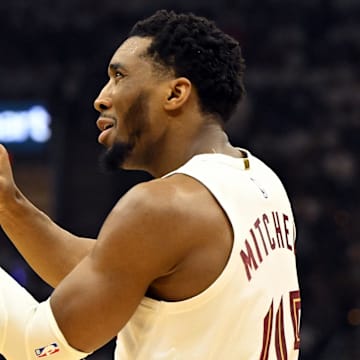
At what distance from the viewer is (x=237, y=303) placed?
196 cm

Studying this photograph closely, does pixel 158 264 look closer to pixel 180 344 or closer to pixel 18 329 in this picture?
pixel 180 344

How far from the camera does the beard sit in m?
2.11

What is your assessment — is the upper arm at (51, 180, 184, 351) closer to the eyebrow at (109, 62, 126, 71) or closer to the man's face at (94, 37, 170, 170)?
the man's face at (94, 37, 170, 170)

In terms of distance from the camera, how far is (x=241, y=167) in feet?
6.98

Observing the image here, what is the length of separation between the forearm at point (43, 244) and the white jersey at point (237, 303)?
1.11 feet

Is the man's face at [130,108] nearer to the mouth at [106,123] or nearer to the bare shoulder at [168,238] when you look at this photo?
the mouth at [106,123]

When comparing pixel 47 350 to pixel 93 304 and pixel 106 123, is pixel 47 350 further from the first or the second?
pixel 106 123

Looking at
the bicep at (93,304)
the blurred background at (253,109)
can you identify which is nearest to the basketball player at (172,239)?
the bicep at (93,304)

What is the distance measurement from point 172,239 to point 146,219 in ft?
0.21

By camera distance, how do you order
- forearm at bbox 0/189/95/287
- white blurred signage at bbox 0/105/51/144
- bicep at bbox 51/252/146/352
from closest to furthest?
1. bicep at bbox 51/252/146/352
2. forearm at bbox 0/189/95/287
3. white blurred signage at bbox 0/105/51/144

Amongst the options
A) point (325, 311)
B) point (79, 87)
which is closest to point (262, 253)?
point (325, 311)

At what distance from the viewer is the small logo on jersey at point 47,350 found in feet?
6.17

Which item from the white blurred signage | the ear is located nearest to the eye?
the ear

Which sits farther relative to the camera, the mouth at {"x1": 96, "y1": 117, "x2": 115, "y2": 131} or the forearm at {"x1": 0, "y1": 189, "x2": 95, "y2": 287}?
the forearm at {"x1": 0, "y1": 189, "x2": 95, "y2": 287}
